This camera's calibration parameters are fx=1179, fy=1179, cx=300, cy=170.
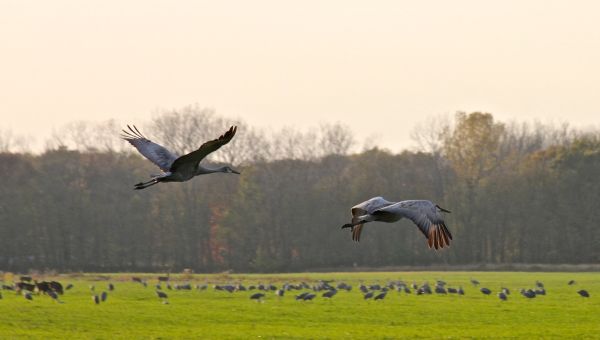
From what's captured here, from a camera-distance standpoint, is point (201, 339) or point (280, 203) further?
point (280, 203)

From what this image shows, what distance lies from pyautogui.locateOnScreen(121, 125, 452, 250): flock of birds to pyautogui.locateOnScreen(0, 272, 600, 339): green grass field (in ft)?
44.4

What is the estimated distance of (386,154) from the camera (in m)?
109

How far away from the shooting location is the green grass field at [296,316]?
122ft

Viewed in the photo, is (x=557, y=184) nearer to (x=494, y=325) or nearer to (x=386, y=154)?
(x=386, y=154)

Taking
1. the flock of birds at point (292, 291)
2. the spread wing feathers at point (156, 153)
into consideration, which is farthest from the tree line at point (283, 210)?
the spread wing feathers at point (156, 153)

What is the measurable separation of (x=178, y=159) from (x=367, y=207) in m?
3.56

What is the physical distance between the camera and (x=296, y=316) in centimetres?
4391

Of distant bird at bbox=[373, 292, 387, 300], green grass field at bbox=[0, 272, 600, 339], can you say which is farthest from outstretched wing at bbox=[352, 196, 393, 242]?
distant bird at bbox=[373, 292, 387, 300]

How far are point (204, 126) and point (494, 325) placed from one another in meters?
65.7

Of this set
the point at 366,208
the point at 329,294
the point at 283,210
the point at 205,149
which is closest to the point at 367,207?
the point at 366,208

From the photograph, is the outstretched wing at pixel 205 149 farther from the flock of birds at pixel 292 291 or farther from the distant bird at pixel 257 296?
the distant bird at pixel 257 296

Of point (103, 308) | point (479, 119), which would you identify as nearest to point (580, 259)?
point (479, 119)

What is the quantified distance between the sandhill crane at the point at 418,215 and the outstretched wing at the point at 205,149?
2629 mm

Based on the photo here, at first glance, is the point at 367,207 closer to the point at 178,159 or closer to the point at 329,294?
the point at 178,159
